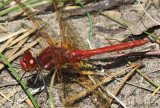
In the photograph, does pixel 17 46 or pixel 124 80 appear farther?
pixel 17 46

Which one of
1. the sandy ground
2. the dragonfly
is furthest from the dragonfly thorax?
the sandy ground

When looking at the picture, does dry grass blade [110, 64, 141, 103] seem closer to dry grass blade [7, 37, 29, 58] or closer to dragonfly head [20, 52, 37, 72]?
dragonfly head [20, 52, 37, 72]

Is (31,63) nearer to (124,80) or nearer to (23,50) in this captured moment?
(23,50)

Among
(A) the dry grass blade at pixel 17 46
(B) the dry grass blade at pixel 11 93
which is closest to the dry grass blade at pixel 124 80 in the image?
(B) the dry grass blade at pixel 11 93

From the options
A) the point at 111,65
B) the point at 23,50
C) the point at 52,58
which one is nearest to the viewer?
the point at 52,58

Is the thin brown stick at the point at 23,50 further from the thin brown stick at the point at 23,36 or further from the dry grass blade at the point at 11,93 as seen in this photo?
the dry grass blade at the point at 11,93

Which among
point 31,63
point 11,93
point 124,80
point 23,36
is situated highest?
point 23,36

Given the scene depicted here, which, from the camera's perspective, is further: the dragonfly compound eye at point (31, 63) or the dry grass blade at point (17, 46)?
the dry grass blade at point (17, 46)

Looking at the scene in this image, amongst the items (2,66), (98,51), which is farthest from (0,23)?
(98,51)

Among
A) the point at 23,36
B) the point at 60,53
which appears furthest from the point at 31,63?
the point at 23,36

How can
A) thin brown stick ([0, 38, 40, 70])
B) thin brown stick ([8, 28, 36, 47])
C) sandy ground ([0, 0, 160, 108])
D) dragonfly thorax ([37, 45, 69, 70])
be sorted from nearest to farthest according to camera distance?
1. sandy ground ([0, 0, 160, 108])
2. dragonfly thorax ([37, 45, 69, 70])
3. thin brown stick ([0, 38, 40, 70])
4. thin brown stick ([8, 28, 36, 47])

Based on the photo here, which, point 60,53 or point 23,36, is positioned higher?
point 23,36

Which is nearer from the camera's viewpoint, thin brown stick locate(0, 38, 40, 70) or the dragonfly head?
the dragonfly head

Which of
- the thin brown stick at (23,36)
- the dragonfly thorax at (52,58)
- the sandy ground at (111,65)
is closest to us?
the sandy ground at (111,65)
